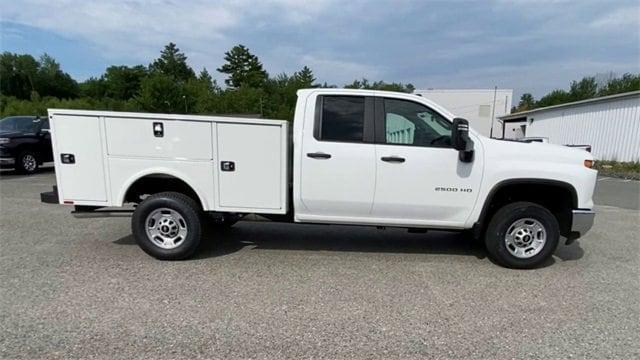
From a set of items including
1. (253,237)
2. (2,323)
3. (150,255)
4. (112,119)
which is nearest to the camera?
(2,323)

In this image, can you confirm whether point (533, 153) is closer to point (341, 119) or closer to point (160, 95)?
point (341, 119)

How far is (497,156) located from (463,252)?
1470mm

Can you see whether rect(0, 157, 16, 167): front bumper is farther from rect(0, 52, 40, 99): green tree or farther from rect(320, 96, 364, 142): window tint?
rect(0, 52, 40, 99): green tree

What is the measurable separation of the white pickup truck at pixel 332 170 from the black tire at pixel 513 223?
1 cm

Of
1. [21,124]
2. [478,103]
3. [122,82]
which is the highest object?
[122,82]

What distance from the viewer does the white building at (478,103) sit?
3931cm

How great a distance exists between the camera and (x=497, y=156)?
434 centimetres

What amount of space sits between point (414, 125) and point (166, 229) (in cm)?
319

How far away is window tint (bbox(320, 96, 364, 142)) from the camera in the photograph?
14.4 feet

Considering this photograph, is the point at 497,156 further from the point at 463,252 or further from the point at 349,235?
the point at 349,235

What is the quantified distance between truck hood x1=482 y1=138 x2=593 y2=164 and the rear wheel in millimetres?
13252

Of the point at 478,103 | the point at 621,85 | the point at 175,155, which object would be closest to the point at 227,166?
the point at 175,155

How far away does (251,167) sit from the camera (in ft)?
14.5

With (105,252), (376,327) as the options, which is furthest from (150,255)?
(376,327)
